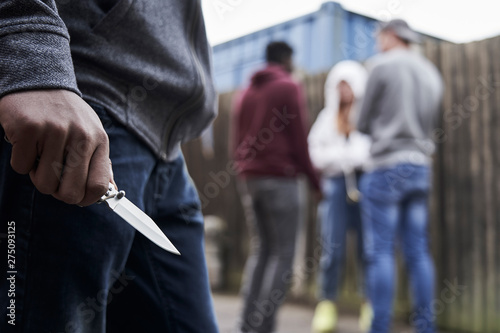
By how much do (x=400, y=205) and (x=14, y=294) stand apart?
3.18 meters

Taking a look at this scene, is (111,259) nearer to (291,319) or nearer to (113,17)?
(113,17)

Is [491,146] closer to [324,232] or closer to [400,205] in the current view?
[400,205]

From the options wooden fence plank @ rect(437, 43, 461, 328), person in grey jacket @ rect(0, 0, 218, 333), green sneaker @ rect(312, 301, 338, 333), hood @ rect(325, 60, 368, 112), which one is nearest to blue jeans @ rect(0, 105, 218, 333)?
person in grey jacket @ rect(0, 0, 218, 333)

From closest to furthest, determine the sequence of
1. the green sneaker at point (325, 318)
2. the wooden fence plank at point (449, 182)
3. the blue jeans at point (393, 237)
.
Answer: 1. the blue jeans at point (393, 237)
2. the green sneaker at point (325, 318)
3. the wooden fence plank at point (449, 182)

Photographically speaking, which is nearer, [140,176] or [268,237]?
[140,176]

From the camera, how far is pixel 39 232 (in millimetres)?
1121

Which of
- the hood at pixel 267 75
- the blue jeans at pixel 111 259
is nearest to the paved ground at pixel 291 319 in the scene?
the hood at pixel 267 75

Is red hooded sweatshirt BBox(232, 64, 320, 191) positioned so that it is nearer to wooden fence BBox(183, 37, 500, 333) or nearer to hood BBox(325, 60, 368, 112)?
hood BBox(325, 60, 368, 112)

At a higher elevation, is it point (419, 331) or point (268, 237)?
point (268, 237)

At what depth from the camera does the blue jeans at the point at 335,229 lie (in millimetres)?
4855

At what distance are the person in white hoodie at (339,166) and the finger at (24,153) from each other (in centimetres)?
396

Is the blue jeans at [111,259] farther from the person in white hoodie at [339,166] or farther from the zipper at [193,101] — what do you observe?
the person in white hoodie at [339,166]

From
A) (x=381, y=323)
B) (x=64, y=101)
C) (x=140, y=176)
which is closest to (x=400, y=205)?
(x=381, y=323)

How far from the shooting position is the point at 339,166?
485 cm
